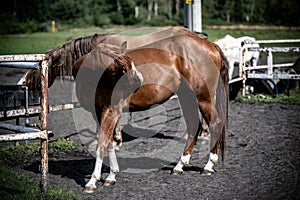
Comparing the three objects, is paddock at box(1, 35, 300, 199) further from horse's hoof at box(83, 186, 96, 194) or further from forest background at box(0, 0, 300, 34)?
forest background at box(0, 0, 300, 34)

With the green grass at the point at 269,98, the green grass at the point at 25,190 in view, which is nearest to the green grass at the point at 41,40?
the green grass at the point at 269,98

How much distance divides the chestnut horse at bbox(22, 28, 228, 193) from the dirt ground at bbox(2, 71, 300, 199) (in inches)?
11.6

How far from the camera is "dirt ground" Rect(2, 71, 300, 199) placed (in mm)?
4383

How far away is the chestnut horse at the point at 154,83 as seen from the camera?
4500 millimetres

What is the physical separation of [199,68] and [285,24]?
47619 mm

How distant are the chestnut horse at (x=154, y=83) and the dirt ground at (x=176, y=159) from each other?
0.29 meters

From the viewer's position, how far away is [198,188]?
450 cm

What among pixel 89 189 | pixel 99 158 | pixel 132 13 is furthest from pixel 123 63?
pixel 132 13

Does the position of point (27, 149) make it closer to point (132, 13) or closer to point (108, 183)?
point (108, 183)

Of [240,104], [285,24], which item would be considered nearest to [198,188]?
[240,104]

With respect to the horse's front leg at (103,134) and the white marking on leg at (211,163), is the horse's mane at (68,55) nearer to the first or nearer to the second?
the horse's front leg at (103,134)

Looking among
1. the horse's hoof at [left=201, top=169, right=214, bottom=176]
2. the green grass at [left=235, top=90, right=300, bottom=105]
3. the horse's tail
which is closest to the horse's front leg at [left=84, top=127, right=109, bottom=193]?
the horse's hoof at [left=201, top=169, right=214, bottom=176]

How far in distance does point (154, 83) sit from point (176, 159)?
4.26ft

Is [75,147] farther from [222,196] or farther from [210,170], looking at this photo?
[222,196]
